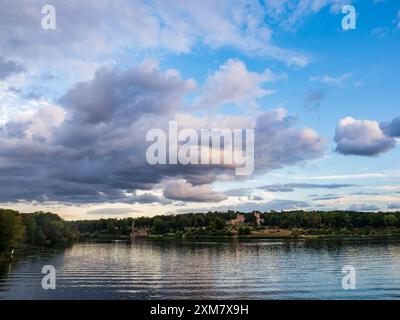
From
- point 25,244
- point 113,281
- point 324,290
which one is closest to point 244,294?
point 324,290

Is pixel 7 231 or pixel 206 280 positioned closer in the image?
pixel 206 280

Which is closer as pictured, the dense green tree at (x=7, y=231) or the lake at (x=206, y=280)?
the lake at (x=206, y=280)

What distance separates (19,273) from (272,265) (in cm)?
6278

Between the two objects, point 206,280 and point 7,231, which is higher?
point 7,231

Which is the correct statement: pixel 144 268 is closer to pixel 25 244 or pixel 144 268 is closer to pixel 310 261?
pixel 310 261

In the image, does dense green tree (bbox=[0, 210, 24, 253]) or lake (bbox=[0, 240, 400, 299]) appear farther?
dense green tree (bbox=[0, 210, 24, 253])

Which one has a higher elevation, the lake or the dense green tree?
the dense green tree

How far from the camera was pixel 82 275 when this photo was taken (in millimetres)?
98000

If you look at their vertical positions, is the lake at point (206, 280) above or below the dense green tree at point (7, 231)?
below
